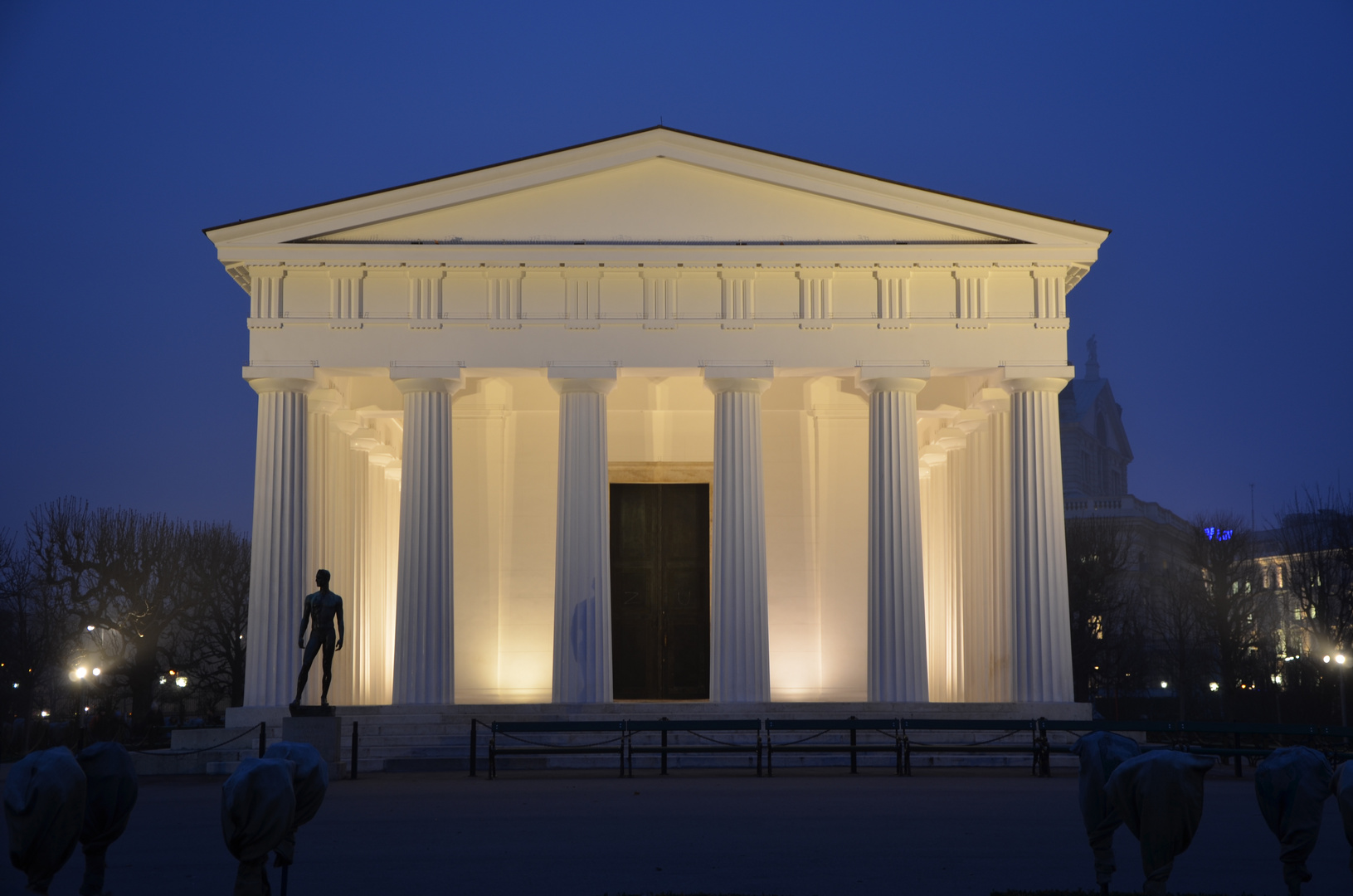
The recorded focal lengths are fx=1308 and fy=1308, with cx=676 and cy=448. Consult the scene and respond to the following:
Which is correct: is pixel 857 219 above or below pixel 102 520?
above

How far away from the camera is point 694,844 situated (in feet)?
42.7

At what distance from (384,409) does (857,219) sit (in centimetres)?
1218

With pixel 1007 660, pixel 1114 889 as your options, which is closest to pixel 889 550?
pixel 1007 660

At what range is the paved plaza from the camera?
10867 millimetres

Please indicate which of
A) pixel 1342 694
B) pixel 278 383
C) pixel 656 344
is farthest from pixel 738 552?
pixel 1342 694

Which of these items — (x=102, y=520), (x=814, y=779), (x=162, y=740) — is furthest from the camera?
(x=102, y=520)

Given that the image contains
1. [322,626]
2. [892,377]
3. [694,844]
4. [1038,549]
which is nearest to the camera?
[694,844]

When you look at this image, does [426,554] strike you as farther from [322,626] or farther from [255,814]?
[255,814]

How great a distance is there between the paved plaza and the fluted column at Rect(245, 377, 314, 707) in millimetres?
7337

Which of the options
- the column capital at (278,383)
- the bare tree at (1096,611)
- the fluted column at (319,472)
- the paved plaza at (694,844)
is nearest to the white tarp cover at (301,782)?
the paved plaza at (694,844)

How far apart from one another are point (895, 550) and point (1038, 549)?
3.00 m

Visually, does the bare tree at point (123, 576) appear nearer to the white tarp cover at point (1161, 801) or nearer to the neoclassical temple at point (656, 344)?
the neoclassical temple at point (656, 344)

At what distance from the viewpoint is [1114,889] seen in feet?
34.2

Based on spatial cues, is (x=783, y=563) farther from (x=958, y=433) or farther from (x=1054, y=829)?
(x=1054, y=829)
